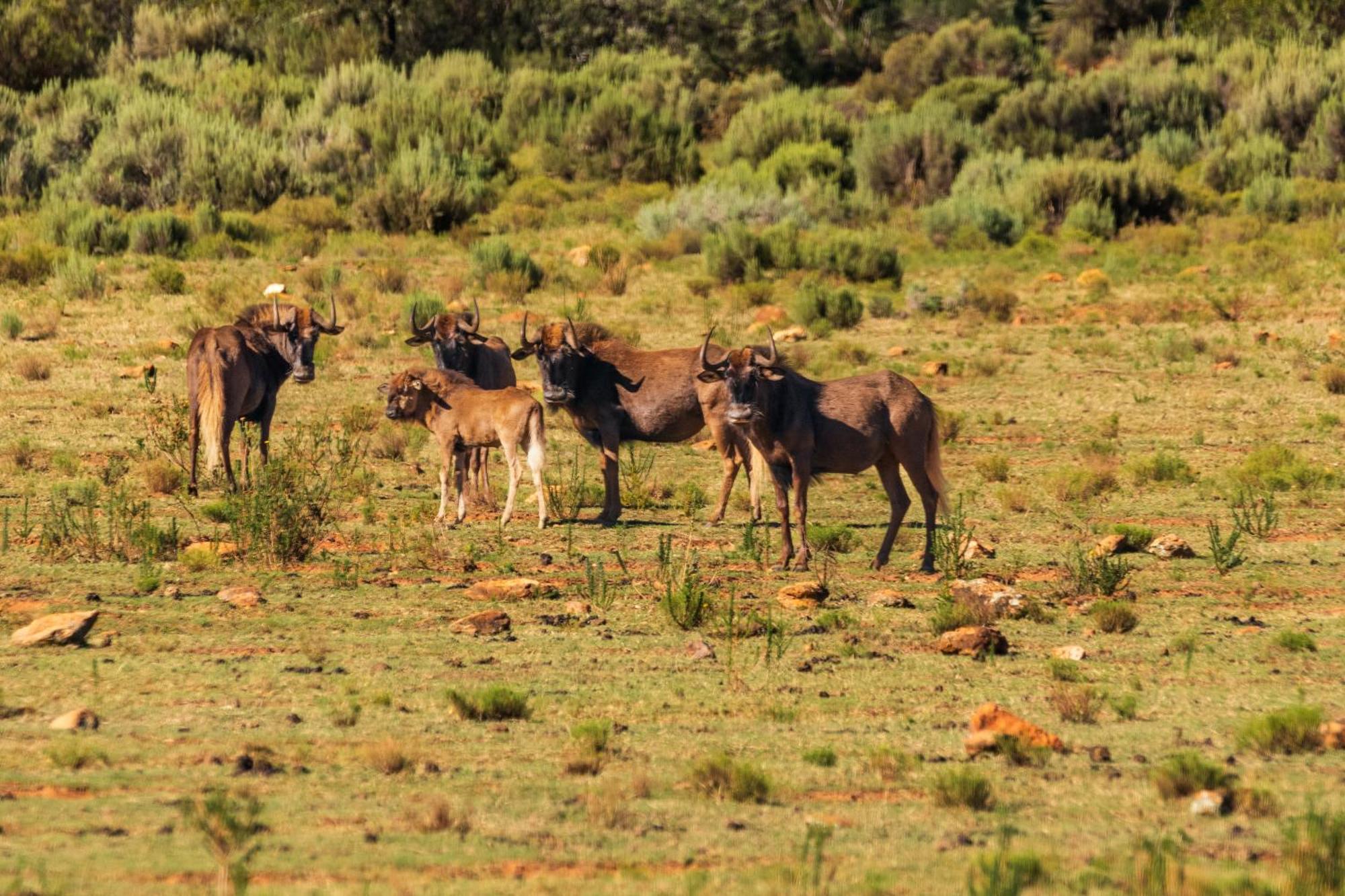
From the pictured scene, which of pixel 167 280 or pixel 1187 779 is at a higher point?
pixel 167 280

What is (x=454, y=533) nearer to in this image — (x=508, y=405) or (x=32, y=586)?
(x=508, y=405)

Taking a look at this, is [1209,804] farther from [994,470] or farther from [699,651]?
[994,470]

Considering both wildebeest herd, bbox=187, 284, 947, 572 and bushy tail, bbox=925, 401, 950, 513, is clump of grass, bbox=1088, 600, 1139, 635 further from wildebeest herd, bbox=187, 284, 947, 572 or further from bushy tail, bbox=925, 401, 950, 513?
bushy tail, bbox=925, 401, 950, 513

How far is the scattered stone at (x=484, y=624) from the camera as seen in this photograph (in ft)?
35.6

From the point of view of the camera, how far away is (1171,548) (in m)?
13.5

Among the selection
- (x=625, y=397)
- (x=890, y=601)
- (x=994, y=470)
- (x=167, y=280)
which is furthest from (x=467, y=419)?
(x=167, y=280)

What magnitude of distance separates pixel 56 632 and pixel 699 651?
3.79 meters

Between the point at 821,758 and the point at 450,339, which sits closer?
the point at 821,758

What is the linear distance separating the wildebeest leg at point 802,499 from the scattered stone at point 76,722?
18.9 ft

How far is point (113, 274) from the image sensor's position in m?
27.8

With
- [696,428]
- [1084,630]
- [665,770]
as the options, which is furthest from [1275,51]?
[665,770]

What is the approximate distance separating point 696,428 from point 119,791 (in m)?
8.40

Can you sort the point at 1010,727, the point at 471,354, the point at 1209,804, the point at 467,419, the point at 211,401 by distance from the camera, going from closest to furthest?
the point at 1209,804 → the point at 1010,727 → the point at 467,419 → the point at 211,401 → the point at 471,354

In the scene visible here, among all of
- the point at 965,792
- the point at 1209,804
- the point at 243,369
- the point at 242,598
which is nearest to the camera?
the point at 1209,804
